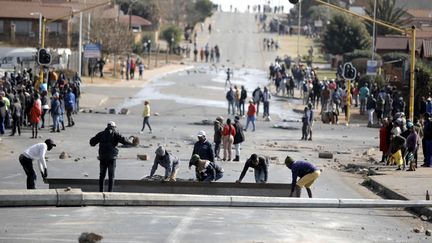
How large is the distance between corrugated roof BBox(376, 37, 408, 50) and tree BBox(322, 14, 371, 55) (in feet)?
36.4

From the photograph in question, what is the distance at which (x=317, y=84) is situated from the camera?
2174 inches

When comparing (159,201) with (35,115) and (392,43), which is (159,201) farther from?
(392,43)

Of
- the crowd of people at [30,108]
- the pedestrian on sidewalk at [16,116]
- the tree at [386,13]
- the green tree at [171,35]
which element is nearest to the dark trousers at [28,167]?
the crowd of people at [30,108]

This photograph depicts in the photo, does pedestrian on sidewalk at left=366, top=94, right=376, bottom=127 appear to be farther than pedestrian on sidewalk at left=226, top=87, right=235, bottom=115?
No

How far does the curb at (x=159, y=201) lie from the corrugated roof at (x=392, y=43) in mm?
52709

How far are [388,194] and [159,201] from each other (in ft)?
22.6

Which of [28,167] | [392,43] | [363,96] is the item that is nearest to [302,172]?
[28,167]

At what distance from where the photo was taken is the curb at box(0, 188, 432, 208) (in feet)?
68.2

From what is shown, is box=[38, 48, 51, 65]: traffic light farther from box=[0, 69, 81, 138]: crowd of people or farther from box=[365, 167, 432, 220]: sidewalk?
box=[365, 167, 432, 220]: sidewalk

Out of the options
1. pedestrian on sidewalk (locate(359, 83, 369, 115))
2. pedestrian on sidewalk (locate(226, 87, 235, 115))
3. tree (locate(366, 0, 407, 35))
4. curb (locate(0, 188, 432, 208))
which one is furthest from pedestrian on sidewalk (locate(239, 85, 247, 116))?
tree (locate(366, 0, 407, 35))

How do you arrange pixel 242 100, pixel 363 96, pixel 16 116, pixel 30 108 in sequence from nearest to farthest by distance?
pixel 16 116
pixel 30 108
pixel 242 100
pixel 363 96

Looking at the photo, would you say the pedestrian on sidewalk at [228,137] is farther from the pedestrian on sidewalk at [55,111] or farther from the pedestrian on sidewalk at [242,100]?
the pedestrian on sidewalk at [242,100]

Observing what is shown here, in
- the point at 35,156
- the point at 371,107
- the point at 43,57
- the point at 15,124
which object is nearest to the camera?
the point at 35,156

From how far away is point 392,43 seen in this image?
2975 inches
